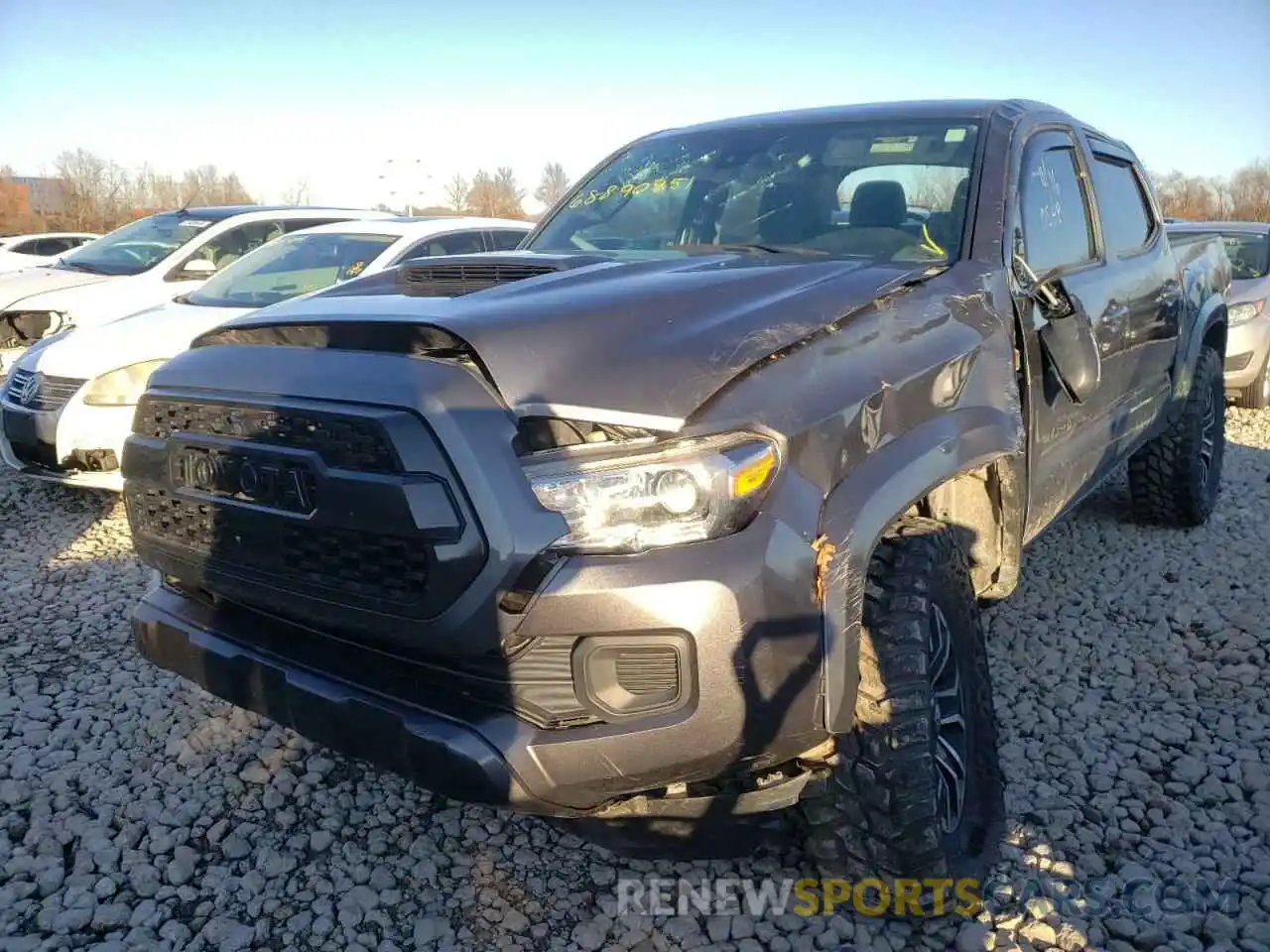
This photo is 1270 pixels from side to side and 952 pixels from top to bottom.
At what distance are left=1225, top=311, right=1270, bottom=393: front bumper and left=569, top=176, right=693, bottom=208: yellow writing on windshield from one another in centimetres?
685

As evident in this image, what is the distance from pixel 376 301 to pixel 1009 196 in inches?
76.6

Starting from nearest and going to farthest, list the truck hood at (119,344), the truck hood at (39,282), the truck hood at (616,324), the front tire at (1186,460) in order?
the truck hood at (616,324) < the front tire at (1186,460) < the truck hood at (119,344) < the truck hood at (39,282)

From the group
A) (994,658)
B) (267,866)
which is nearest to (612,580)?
(267,866)

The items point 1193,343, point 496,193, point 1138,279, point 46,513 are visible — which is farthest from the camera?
point 496,193

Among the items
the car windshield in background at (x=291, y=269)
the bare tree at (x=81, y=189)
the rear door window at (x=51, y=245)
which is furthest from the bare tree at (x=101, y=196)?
the car windshield in background at (x=291, y=269)

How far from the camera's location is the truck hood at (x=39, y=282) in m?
7.65

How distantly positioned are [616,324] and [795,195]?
4.83 ft

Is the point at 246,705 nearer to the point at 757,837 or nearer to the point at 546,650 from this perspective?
the point at 546,650

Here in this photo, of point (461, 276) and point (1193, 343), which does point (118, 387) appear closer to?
point (461, 276)

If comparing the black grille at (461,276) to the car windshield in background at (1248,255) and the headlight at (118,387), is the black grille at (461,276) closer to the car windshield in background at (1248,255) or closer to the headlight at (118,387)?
the headlight at (118,387)

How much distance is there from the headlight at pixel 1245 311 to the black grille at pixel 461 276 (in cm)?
793

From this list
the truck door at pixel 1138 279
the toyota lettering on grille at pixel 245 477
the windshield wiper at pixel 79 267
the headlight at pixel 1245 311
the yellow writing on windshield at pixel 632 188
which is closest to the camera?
the toyota lettering on grille at pixel 245 477

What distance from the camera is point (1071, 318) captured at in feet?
9.61

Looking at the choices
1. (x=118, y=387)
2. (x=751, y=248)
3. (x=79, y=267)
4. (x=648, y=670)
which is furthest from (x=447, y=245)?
(x=648, y=670)
